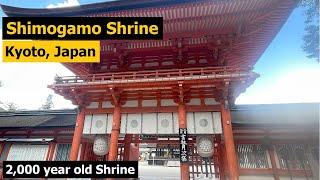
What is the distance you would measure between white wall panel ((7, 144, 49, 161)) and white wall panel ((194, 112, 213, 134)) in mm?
9834

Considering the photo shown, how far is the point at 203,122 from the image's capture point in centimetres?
1159

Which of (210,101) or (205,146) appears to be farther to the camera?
(210,101)

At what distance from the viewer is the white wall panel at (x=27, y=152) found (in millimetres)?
14977

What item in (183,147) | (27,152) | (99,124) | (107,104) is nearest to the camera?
(183,147)

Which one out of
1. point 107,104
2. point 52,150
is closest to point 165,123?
point 107,104

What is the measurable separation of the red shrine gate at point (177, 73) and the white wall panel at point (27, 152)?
3010 mm

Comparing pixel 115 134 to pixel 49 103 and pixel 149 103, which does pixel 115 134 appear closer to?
pixel 149 103

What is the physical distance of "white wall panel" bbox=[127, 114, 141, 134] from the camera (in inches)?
476

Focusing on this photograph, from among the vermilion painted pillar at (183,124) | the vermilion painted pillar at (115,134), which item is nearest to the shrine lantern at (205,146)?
the vermilion painted pillar at (183,124)

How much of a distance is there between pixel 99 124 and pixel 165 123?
11.8 ft

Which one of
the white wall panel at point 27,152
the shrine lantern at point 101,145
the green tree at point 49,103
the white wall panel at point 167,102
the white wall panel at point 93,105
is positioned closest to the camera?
the white wall panel at point 167,102

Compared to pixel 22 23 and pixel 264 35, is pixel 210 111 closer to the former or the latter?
pixel 264 35

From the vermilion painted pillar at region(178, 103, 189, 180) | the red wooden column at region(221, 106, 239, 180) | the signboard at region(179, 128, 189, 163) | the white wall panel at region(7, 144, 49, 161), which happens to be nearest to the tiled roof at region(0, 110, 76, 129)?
the white wall panel at region(7, 144, 49, 161)

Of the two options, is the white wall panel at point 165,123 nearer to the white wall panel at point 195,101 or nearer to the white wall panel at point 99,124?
the white wall panel at point 195,101
